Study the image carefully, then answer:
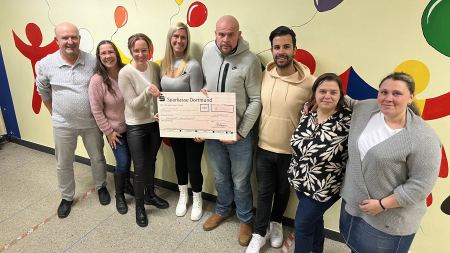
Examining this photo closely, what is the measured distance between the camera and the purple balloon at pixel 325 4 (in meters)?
1.66

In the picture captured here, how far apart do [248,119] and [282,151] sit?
Answer: 297mm

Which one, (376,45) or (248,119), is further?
(248,119)

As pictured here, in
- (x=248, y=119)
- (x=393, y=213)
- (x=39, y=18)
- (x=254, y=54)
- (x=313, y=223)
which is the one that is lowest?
(x=313, y=223)

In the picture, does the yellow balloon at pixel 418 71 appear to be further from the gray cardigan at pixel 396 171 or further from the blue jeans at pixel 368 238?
the blue jeans at pixel 368 238

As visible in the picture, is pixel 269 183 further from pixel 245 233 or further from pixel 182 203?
pixel 182 203

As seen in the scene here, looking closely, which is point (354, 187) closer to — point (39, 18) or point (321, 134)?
point (321, 134)

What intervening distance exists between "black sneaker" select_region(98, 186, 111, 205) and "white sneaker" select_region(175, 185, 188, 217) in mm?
673

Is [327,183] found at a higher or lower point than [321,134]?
lower

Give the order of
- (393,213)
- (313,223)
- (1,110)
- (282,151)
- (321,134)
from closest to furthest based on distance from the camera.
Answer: (393,213)
(321,134)
(313,223)
(282,151)
(1,110)

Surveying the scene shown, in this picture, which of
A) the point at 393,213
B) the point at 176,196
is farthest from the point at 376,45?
the point at 176,196

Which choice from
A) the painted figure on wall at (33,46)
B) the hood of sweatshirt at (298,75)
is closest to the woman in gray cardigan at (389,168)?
the hood of sweatshirt at (298,75)

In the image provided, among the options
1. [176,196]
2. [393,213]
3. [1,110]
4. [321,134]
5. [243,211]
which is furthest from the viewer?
[1,110]

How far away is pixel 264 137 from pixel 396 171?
2.60 feet

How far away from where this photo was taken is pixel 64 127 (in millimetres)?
2275
